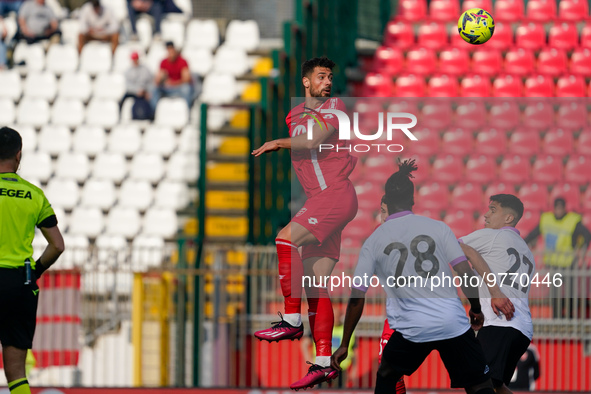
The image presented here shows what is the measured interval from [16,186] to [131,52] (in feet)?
31.3

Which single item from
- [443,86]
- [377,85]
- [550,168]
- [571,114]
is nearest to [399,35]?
[377,85]

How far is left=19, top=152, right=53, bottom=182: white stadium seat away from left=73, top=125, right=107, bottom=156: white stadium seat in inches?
17.8

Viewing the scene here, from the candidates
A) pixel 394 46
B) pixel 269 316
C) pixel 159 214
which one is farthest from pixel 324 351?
pixel 394 46

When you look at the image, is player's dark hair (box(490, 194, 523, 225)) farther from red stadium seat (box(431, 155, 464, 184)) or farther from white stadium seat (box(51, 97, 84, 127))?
white stadium seat (box(51, 97, 84, 127))

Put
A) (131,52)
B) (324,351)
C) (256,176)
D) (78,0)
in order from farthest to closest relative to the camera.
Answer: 1. (78,0)
2. (131,52)
3. (256,176)
4. (324,351)

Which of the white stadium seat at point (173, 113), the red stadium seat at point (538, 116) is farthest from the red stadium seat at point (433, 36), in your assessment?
the white stadium seat at point (173, 113)

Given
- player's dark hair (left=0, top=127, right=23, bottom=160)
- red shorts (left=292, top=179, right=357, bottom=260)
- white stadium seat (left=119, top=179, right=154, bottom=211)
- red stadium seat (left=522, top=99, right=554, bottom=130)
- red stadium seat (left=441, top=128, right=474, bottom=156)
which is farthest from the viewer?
white stadium seat (left=119, top=179, right=154, bottom=211)

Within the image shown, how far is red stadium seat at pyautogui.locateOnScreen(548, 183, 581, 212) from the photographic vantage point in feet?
32.3

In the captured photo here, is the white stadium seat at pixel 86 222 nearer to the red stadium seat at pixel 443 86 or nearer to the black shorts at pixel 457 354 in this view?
the red stadium seat at pixel 443 86

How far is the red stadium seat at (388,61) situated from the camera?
1568cm

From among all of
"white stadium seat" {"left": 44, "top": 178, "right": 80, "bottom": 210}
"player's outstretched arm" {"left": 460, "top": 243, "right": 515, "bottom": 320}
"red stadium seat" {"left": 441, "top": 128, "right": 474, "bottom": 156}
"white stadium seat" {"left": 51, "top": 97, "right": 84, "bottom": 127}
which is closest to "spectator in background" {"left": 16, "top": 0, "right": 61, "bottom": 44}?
"white stadium seat" {"left": 51, "top": 97, "right": 84, "bottom": 127}

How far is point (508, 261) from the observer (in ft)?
23.0

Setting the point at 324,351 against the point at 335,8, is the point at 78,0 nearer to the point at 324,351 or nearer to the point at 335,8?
the point at 335,8

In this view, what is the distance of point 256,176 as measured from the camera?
12.3 meters
